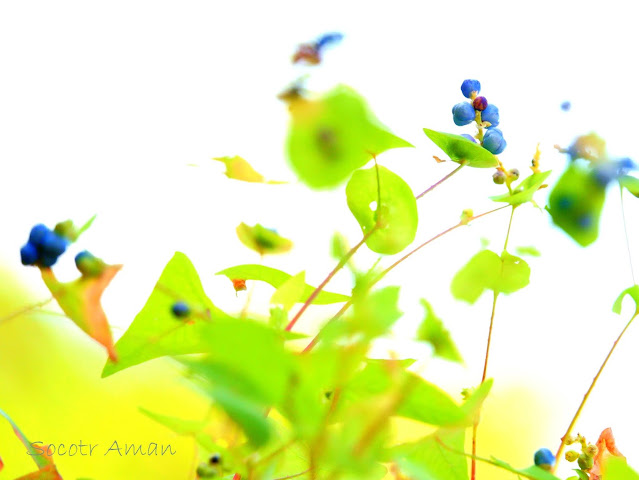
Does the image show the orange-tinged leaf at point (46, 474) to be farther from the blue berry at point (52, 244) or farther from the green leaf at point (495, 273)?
the green leaf at point (495, 273)

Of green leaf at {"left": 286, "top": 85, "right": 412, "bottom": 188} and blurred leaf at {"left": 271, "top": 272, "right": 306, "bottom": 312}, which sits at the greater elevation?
green leaf at {"left": 286, "top": 85, "right": 412, "bottom": 188}

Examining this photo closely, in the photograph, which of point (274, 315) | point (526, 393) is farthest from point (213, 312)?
point (526, 393)

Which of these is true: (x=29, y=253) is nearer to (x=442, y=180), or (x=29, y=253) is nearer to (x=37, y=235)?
(x=37, y=235)

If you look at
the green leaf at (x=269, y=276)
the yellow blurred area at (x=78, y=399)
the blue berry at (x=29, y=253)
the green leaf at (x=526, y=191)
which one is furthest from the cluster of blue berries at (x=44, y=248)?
the yellow blurred area at (x=78, y=399)

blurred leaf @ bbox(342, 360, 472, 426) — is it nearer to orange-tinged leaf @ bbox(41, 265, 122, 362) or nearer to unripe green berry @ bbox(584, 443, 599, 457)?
orange-tinged leaf @ bbox(41, 265, 122, 362)

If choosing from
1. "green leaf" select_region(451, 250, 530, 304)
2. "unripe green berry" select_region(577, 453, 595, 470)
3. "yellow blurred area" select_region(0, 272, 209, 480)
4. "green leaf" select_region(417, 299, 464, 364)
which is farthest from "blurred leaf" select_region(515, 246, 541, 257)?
"yellow blurred area" select_region(0, 272, 209, 480)
